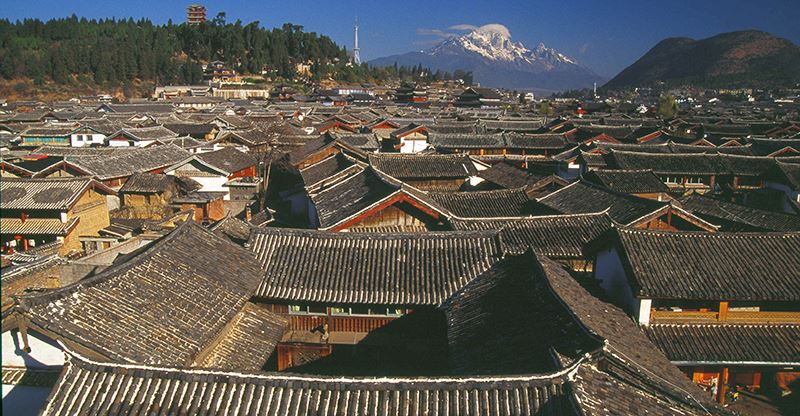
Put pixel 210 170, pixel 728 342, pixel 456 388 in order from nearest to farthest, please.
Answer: pixel 456 388 < pixel 728 342 < pixel 210 170

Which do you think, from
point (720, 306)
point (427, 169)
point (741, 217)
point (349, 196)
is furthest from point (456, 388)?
point (427, 169)

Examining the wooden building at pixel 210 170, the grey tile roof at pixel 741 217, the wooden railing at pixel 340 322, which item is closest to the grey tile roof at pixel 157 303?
the wooden railing at pixel 340 322

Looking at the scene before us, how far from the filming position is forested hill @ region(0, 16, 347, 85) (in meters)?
115

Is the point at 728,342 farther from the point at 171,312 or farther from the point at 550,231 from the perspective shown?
the point at 171,312

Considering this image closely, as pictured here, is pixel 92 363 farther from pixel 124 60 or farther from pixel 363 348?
pixel 124 60

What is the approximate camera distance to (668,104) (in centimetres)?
11144

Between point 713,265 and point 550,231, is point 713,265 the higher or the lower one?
the higher one

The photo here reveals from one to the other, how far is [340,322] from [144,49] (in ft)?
431

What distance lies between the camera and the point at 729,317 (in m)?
14.9

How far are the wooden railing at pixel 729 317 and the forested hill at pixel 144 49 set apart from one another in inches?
4999

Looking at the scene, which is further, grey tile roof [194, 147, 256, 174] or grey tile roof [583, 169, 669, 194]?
grey tile roof [194, 147, 256, 174]

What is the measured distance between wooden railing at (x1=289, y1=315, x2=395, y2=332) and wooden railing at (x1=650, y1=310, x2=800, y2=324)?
23.8 feet

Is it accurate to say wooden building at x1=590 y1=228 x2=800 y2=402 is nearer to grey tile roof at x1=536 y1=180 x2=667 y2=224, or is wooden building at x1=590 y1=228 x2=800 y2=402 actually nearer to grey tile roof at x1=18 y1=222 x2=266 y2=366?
grey tile roof at x1=536 y1=180 x2=667 y2=224

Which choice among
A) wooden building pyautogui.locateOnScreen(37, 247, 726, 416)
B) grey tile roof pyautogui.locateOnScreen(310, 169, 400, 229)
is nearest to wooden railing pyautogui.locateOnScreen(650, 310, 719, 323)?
wooden building pyautogui.locateOnScreen(37, 247, 726, 416)
